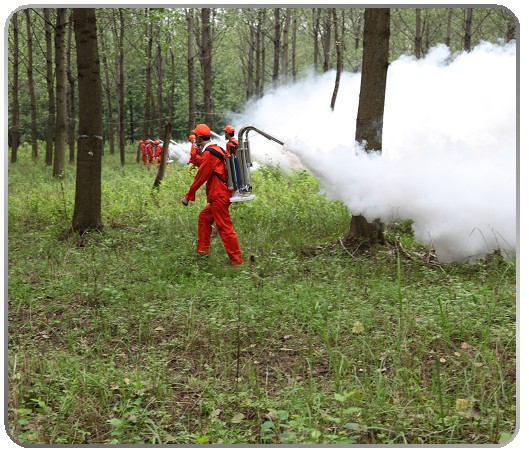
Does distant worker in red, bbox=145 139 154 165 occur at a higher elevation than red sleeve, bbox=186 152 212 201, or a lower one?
lower

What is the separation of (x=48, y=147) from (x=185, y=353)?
10.2 m

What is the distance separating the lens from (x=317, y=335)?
4.75m

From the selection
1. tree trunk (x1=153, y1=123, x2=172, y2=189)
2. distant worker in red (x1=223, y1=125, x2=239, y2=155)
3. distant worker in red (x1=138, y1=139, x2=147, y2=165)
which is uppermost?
distant worker in red (x1=223, y1=125, x2=239, y2=155)

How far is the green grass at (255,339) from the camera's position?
3.42 meters

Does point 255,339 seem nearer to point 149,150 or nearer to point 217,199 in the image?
point 217,199

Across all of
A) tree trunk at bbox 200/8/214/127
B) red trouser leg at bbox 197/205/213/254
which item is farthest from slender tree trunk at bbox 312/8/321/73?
red trouser leg at bbox 197/205/213/254

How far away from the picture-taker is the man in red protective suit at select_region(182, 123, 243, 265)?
702cm

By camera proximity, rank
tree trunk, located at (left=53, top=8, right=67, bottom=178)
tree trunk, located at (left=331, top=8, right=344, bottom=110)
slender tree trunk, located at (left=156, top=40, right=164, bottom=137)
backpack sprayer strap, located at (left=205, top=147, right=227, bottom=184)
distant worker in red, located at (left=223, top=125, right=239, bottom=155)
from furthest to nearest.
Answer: slender tree trunk, located at (left=156, top=40, right=164, bottom=137) → tree trunk, located at (left=53, top=8, right=67, bottom=178) → tree trunk, located at (left=331, top=8, right=344, bottom=110) → backpack sprayer strap, located at (left=205, top=147, right=227, bottom=184) → distant worker in red, located at (left=223, top=125, right=239, bottom=155)

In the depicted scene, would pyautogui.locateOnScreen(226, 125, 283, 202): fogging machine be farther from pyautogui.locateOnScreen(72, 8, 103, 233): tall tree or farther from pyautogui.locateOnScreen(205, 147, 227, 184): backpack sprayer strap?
Answer: pyautogui.locateOnScreen(72, 8, 103, 233): tall tree

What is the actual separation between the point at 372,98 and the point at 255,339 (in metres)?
3.32

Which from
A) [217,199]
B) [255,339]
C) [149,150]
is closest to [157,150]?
[149,150]

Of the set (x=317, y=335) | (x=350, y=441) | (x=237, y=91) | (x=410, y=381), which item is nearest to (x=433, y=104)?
(x=237, y=91)

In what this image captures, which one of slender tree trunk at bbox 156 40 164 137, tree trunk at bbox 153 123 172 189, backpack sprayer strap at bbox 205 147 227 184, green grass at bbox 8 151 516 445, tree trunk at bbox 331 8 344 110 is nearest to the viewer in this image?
green grass at bbox 8 151 516 445

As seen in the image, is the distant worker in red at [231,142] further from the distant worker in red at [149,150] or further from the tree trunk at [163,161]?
the distant worker in red at [149,150]
